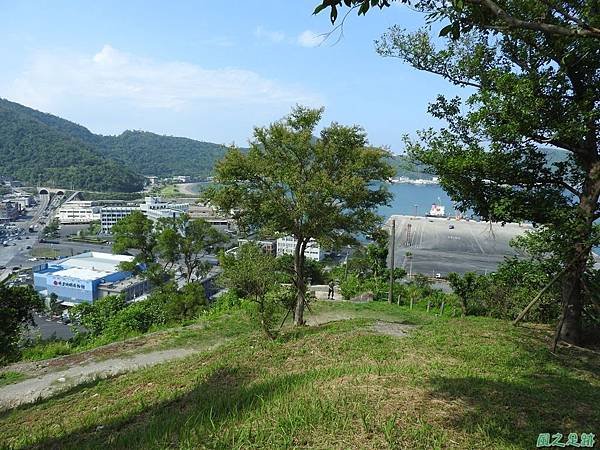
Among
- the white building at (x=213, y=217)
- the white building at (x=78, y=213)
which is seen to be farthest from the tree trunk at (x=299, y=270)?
the white building at (x=78, y=213)

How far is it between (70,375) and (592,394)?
8280 millimetres

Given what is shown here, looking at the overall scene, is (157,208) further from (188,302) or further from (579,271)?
(579,271)

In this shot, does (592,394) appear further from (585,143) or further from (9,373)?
(9,373)

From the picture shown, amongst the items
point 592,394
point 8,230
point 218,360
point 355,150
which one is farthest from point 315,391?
point 8,230

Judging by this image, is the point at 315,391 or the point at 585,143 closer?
the point at 315,391

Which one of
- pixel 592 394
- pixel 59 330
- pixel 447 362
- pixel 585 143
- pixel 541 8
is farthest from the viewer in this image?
pixel 59 330

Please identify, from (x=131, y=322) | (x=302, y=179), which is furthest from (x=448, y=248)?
(x=302, y=179)

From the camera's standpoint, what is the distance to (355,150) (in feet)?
29.1

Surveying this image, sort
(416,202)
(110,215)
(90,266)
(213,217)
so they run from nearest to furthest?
(213,217) < (90,266) < (110,215) < (416,202)

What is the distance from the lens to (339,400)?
3416mm

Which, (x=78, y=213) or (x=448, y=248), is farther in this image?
(x=78, y=213)

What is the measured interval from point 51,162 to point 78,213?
155 feet

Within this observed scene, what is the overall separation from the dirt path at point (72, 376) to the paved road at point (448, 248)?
3044cm

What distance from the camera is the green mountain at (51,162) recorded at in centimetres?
11412
